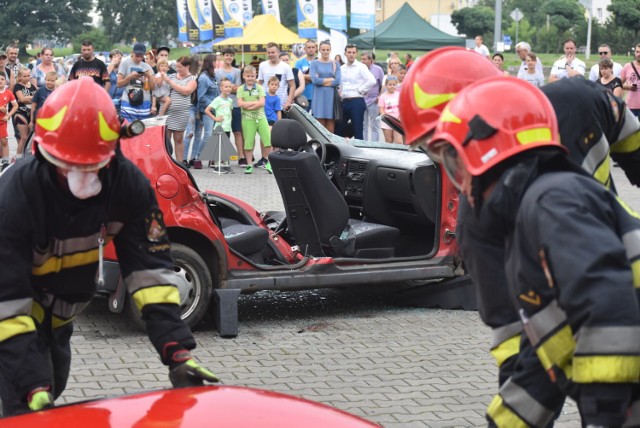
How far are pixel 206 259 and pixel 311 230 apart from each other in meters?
0.86

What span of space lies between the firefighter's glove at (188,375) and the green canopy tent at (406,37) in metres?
29.9

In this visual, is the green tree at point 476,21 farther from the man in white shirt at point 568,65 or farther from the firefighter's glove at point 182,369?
the firefighter's glove at point 182,369

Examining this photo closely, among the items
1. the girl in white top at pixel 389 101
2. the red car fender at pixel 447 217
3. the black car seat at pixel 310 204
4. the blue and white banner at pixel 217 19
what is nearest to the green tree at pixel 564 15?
the blue and white banner at pixel 217 19

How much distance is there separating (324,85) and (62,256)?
13837 millimetres

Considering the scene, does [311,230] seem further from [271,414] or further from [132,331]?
[271,414]

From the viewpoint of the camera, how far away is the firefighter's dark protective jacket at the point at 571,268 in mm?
2586

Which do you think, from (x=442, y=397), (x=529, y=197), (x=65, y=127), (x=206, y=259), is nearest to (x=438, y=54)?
(x=529, y=197)

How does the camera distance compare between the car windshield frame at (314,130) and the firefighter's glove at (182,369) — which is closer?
the firefighter's glove at (182,369)

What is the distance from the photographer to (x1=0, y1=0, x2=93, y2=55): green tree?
99.4 metres

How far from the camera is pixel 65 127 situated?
367 centimetres

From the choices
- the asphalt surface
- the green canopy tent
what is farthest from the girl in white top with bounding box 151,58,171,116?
the green canopy tent

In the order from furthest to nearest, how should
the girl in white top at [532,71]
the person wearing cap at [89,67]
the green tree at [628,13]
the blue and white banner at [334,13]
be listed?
the green tree at [628,13]
the blue and white banner at [334,13]
the girl in white top at [532,71]
the person wearing cap at [89,67]

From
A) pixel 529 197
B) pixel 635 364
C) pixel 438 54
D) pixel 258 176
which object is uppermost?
pixel 438 54

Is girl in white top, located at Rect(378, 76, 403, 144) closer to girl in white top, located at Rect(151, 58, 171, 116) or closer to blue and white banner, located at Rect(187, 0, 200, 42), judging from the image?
girl in white top, located at Rect(151, 58, 171, 116)
